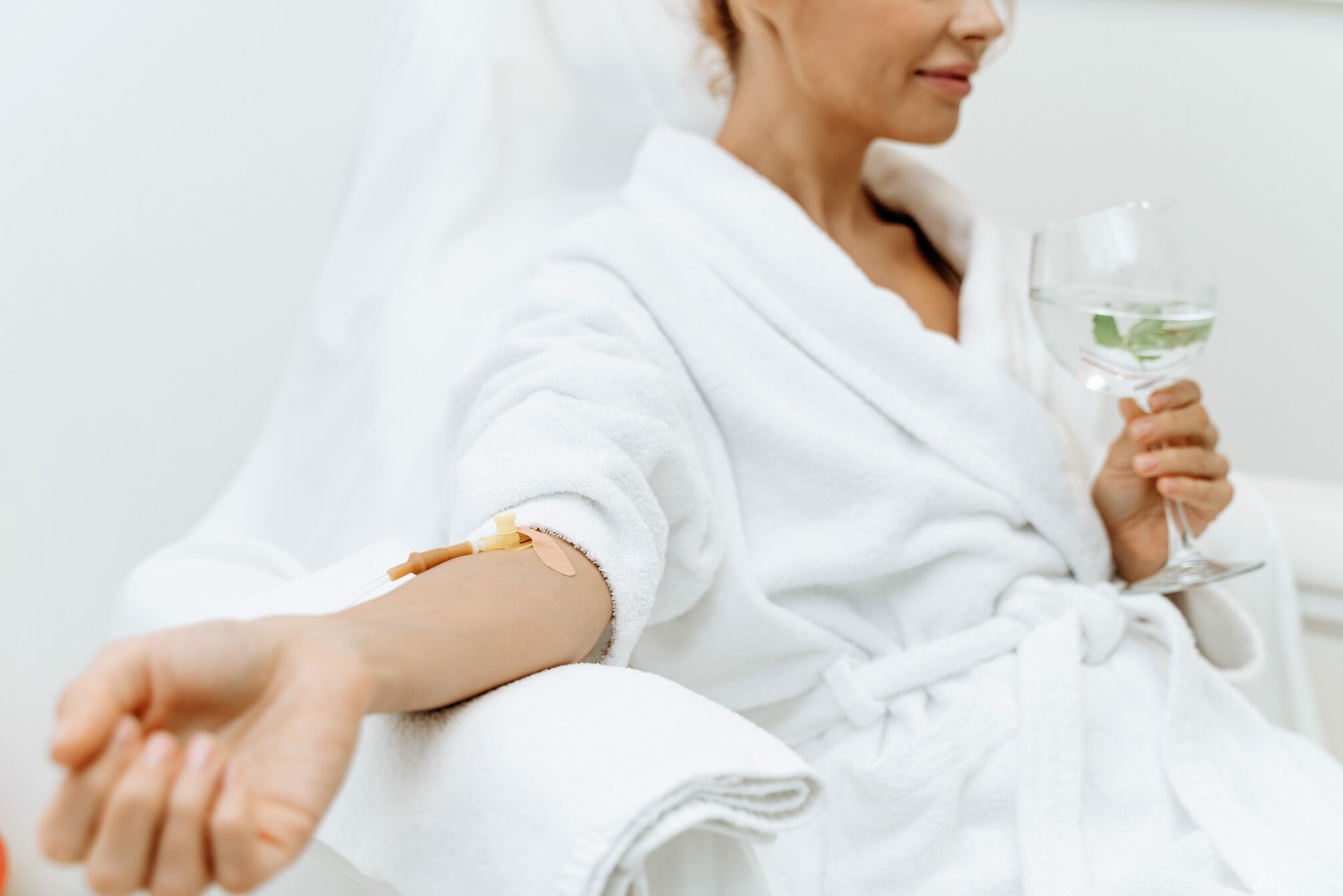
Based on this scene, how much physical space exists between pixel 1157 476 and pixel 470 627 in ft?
2.47

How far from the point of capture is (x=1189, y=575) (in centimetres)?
104

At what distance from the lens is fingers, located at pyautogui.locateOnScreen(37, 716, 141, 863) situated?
437 mm

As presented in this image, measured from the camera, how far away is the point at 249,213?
1522 millimetres

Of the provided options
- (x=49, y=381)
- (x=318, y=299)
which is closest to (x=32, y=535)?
(x=49, y=381)

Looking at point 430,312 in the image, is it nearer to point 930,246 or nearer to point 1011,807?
point 930,246

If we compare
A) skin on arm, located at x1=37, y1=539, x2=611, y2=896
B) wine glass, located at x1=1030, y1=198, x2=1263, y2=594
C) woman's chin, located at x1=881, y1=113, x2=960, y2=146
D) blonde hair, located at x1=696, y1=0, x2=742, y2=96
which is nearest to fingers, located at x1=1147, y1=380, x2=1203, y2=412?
wine glass, located at x1=1030, y1=198, x2=1263, y2=594

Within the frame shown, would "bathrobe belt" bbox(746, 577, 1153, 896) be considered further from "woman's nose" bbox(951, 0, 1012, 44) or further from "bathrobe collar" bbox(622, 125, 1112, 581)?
"woman's nose" bbox(951, 0, 1012, 44)

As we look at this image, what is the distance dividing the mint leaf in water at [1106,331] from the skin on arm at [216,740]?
62 centimetres

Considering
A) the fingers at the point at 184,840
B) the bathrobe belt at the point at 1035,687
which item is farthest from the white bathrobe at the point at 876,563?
the fingers at the point at 184,840

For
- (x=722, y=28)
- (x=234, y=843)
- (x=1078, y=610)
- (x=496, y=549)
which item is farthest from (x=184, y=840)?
(x=722, y=28)

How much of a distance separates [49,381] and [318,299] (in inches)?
13.2

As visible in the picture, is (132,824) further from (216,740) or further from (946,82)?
(946,82)

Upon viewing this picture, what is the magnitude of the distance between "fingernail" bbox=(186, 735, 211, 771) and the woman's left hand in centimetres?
90

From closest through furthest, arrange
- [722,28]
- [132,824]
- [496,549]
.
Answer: [132,824] < [496,549] < [722,28]
